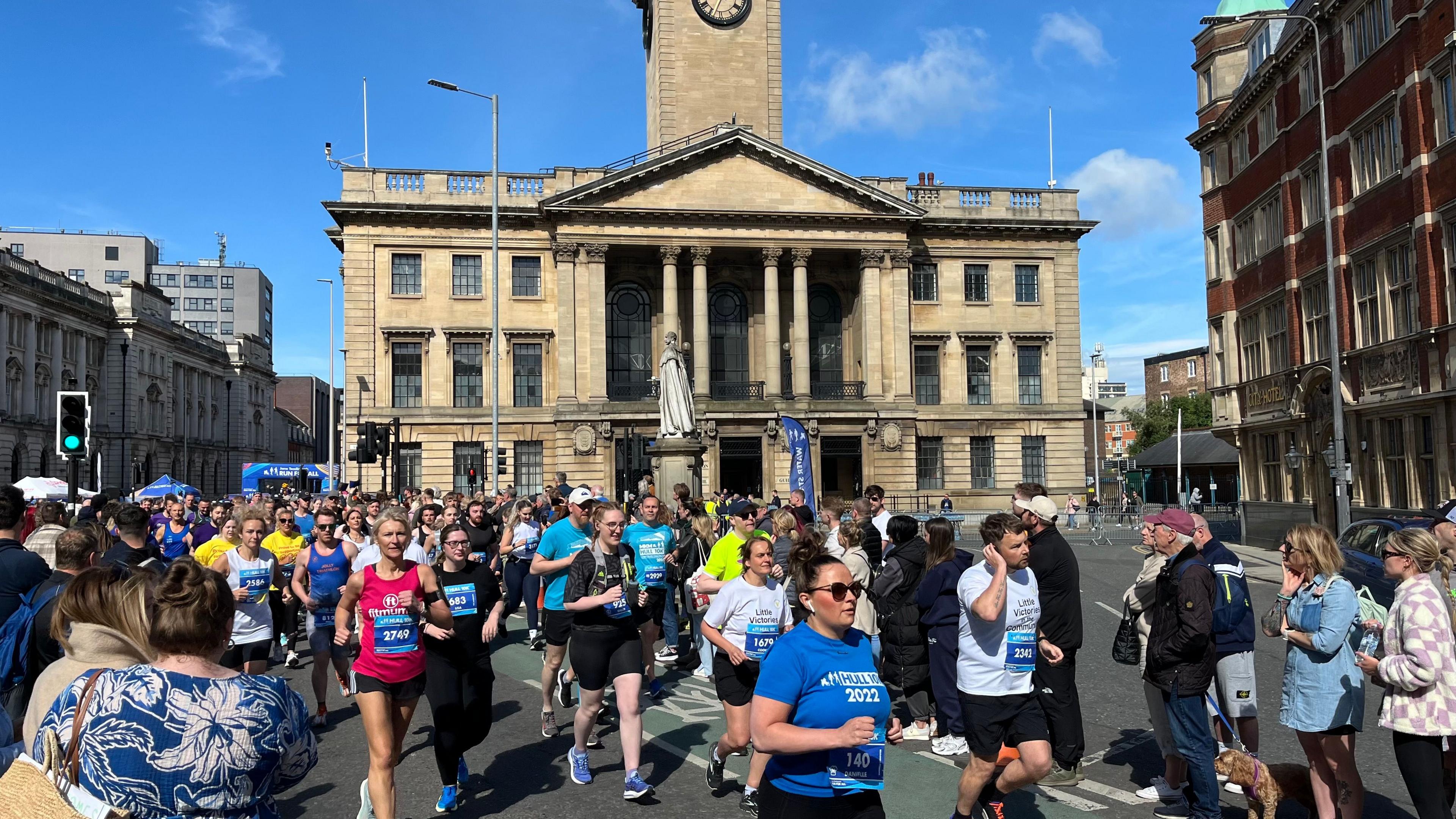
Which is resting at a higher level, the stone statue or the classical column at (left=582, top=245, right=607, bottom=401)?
the classical column at (left=582, top=245, right=607, bottom=401)

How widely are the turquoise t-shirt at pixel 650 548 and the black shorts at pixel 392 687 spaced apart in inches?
108

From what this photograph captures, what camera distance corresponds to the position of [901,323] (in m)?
41.3

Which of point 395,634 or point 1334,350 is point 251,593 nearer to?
point 395,634

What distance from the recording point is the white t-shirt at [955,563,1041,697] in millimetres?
5887

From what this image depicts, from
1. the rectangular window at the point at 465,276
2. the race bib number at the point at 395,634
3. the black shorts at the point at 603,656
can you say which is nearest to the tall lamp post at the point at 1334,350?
the black shorts at the point at 603,656

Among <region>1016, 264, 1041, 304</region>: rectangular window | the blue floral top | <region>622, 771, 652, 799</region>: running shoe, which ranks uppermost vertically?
<region>1016, 264, 1041, 304</region>: rectangular window

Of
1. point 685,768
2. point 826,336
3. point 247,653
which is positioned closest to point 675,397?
point 247,653

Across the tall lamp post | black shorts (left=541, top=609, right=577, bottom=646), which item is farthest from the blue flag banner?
black shorts (left=541, top=609, right=577, bottom=646)

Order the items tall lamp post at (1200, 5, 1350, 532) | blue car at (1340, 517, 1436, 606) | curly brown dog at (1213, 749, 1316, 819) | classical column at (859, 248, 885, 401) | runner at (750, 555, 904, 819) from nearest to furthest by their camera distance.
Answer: runner at (750, 555, 904, 819) → curly brown dog at (1213, 749, 1316, 819) → blue car at (1340, 517, 1436, 606) → tall lamp post at (1200, 5, 1350, 532) → classical column at (859, 248, 885, 401)

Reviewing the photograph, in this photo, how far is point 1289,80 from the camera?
26.9 m

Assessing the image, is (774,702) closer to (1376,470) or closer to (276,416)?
(1376,470)

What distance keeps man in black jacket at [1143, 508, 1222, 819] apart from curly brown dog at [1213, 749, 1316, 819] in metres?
0.11

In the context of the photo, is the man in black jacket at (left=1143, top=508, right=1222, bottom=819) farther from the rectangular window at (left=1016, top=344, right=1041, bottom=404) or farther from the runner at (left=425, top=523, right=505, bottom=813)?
the rectangular window at (left=1016, top=344, right=1041, bottom=404)

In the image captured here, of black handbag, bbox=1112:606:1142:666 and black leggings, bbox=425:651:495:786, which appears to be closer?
black leggings, bbox=425:651:495:786
